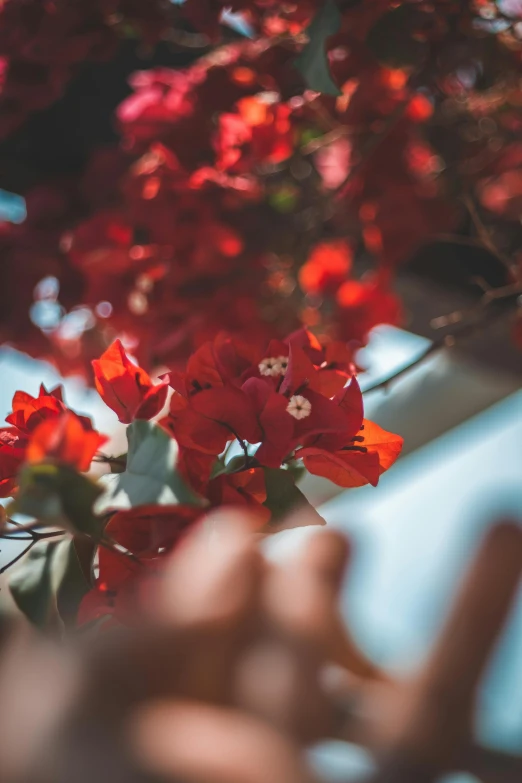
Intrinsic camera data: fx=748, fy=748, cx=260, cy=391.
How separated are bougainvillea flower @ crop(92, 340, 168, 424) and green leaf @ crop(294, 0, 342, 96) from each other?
0.27m

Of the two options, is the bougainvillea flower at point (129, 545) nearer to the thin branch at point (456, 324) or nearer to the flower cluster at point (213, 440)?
the flower cluster at point (213, 440)

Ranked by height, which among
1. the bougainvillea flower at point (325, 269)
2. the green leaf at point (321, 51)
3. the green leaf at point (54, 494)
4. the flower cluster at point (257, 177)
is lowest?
the bougainvillea flower at point (325, 269)

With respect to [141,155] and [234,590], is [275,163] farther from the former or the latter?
[234,590]

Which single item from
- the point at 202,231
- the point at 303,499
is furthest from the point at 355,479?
the point at 202,231

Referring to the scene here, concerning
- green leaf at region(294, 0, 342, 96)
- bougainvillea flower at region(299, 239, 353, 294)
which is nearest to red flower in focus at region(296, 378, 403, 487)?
green leaf at region(294, 0, 342, 96)

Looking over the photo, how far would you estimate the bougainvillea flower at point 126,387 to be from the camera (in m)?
0.42

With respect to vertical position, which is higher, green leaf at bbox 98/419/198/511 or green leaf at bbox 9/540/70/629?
green leaf at bbox 98/419/198/511

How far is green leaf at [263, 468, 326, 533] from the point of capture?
38 cm

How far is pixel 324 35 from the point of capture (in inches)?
21.6

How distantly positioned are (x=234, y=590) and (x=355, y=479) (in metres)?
0.19

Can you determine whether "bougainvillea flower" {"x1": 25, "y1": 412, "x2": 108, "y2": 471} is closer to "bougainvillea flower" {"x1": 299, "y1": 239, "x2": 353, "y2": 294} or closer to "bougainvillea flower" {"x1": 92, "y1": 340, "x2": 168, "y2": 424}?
"bougainvillea flower" {"x1": 92, "y1": 340, "x2": 168, "y2": 424}

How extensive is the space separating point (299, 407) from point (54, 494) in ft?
0.48

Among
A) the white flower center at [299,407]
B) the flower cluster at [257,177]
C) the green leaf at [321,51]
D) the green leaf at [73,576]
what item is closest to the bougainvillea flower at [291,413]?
the white flower center at [299,407]

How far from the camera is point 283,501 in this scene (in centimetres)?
39
